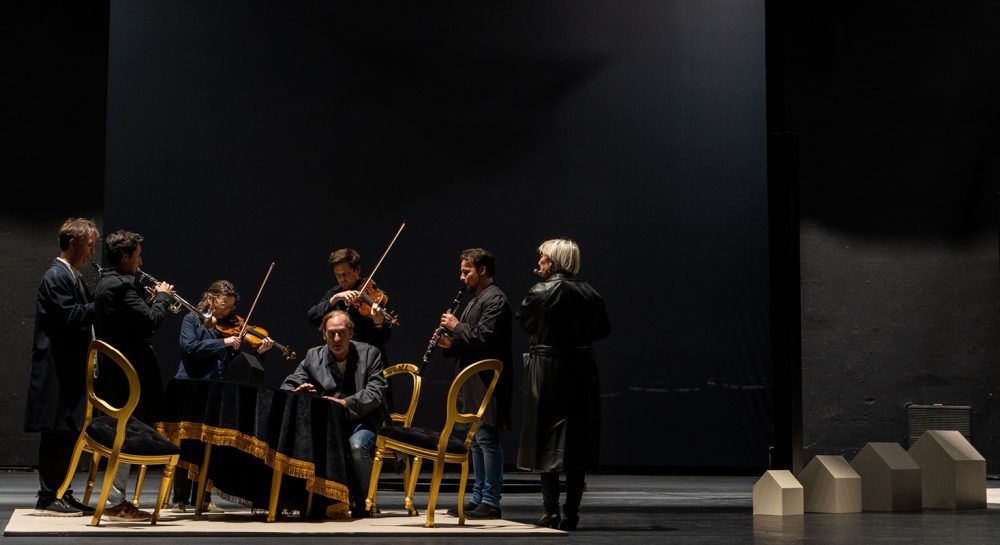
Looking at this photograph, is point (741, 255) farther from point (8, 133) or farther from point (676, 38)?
point (8, 133)

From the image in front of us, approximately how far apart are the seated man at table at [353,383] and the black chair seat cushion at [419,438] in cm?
12

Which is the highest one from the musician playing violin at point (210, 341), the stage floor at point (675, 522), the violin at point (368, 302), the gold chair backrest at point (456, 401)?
the violin at point (368, 302)

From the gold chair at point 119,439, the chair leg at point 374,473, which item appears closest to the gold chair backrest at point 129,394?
the gold chair at point 119,439

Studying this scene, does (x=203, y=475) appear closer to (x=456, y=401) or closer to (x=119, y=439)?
(x=119, y=439)

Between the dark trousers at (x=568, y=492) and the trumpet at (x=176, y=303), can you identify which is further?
the trumpet at (x=176, y=303)

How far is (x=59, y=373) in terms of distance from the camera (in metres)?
4.79

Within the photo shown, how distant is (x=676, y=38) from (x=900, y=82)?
5.46 feet

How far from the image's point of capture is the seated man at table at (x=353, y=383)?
4.93 m

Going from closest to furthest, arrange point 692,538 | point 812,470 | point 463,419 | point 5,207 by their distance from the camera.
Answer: point 692,538
point 463,419
point 812,470
point 5,207

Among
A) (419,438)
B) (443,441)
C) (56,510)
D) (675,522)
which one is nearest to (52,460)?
(56,510)

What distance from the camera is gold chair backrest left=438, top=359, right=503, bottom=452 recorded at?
4.75m

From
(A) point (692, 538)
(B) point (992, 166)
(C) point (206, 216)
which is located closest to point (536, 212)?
(C) point (206, 216)

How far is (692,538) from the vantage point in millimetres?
4340

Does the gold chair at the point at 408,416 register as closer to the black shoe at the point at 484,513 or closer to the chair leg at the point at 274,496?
the black shoe at the point at 484,513
